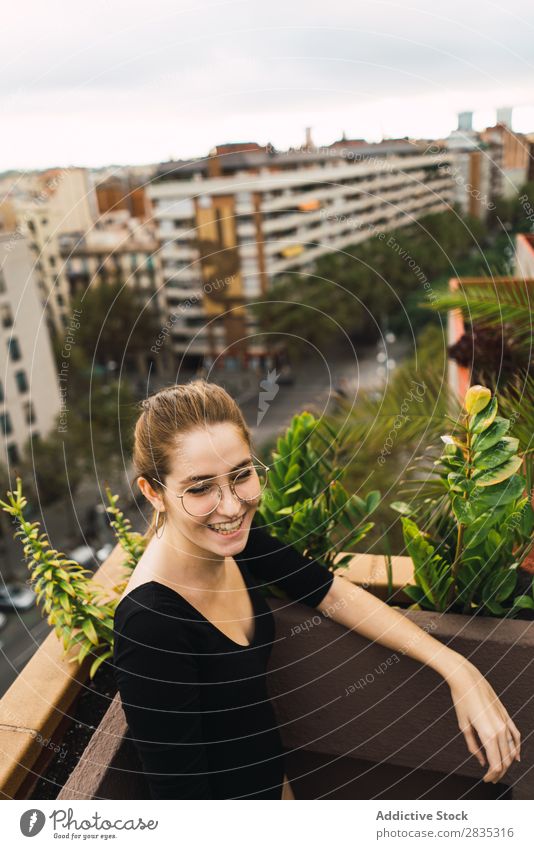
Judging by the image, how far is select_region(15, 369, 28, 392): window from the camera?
24.1 m

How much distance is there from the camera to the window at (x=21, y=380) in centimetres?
2415

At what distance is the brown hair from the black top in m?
0.23

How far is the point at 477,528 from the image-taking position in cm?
148

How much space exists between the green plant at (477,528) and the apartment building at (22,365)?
2139 centimetres

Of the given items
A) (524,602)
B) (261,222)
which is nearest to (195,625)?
(524,602)

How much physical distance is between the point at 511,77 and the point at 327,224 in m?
34.9

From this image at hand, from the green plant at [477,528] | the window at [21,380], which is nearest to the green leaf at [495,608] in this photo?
the green plant at [477,528]

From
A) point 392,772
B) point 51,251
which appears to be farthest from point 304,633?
point 51,251

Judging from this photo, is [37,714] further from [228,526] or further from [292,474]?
[292,474]

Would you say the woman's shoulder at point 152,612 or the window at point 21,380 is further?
the window at point 21,380

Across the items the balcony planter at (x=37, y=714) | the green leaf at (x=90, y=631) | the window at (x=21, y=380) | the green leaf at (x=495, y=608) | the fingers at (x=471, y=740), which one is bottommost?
the window at (x=21, y=380)

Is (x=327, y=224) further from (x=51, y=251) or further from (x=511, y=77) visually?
(x=511, y=77)

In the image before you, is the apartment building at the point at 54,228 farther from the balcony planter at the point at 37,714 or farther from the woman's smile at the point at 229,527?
the woman's smile at the point at 229,527

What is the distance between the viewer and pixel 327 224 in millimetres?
34938
